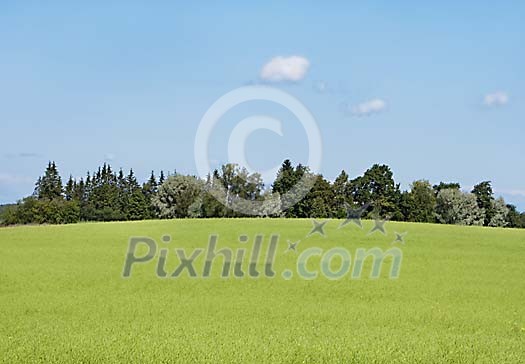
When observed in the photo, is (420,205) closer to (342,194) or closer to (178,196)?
(342,194)

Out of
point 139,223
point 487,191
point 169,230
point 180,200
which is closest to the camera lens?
point 169,230

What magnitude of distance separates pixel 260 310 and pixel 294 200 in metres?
67.1

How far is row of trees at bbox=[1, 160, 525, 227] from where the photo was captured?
81.3 m

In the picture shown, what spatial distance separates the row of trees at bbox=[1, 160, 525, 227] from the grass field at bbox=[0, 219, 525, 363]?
4571 cm

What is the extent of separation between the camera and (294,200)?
274 feet

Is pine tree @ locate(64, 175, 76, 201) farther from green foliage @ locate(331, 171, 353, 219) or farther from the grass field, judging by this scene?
the grass field

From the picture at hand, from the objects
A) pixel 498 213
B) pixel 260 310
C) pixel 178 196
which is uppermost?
pixel 498 213

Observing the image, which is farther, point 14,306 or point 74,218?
point 74,218

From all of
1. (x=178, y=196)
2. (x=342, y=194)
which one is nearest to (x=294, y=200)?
(x=342, y=194)

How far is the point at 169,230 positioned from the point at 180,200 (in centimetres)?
4069

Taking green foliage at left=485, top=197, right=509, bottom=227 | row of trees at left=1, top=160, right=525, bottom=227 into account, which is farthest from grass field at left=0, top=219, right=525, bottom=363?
green foliage at left=485, top=197, right=509, bottom=227

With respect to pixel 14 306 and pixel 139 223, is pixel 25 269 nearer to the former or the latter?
pixel 14 306

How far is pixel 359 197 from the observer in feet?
283

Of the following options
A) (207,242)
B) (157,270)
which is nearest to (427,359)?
(157,270)
